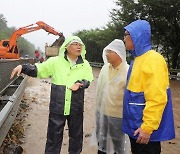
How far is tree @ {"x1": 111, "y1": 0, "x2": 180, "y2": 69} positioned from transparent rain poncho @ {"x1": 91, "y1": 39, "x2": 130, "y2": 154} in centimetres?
2494

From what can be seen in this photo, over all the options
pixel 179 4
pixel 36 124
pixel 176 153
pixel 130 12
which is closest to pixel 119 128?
pixel 176 153

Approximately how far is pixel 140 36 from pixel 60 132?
6.37 feet

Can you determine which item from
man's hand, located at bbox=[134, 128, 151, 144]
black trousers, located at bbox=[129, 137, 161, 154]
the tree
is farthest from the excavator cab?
man's hand, located at bbox=[134, 128, 151, 144]

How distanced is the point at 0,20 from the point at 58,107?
419ft

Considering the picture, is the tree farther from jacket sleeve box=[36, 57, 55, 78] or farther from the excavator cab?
jacket sleeve box=[36, 57, 55, 78]

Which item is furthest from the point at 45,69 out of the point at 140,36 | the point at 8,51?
the point at 8,51

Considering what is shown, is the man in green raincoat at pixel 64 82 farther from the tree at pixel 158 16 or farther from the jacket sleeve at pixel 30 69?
the tree at pixel 158 16

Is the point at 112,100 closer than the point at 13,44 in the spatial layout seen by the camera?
Yes

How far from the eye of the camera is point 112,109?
4207 millimetres

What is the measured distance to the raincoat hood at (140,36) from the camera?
3.20 meters

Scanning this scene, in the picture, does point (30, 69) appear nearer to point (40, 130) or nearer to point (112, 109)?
point (112, 109)

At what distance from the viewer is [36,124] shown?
7.39 meters

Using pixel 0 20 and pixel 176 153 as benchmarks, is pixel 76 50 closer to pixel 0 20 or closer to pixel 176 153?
pixel 176 153

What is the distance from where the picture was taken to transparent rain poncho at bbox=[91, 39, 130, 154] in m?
4.19
